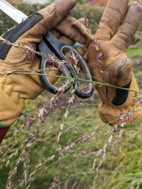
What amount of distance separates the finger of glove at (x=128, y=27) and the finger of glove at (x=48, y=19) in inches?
10.1

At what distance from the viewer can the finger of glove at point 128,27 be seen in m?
0.93

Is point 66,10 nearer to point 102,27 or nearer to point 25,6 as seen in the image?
point 102,27

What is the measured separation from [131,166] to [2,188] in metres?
0.93

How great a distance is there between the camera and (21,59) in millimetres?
849

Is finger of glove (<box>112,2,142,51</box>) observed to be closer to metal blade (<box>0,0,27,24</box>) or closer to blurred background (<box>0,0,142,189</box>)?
blurred background (<box>0,0,142,189</box>)

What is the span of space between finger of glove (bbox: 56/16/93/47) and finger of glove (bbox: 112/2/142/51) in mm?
133

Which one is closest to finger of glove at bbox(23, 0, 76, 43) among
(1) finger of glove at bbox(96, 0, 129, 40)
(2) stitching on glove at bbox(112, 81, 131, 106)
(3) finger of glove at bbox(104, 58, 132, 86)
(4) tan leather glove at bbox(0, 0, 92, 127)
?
(4) tan leather glove at bbox(0, 0, 92, 127)

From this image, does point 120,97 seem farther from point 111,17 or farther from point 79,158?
point 79,158

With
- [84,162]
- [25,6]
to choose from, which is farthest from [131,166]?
[25,6]

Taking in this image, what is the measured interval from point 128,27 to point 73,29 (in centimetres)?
26

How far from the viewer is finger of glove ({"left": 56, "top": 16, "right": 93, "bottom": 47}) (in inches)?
36.3

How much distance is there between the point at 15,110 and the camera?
0.85 metres

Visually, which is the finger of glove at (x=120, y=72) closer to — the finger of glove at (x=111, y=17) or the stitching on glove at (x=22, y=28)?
the finger of glove at (x=111, y=17)

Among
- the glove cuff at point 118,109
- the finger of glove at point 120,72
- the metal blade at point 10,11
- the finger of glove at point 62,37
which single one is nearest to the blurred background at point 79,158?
the glove cuff at point 118,109
